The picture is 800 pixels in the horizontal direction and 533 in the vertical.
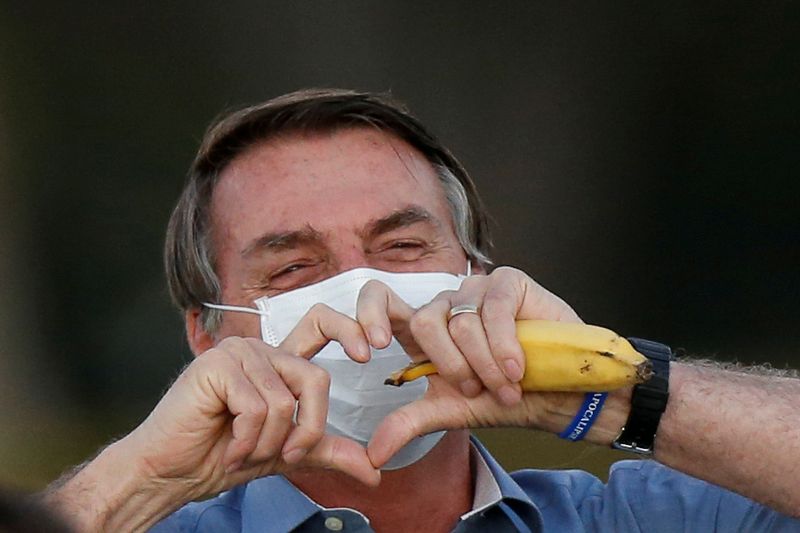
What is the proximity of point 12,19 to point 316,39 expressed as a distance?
5.03 ft

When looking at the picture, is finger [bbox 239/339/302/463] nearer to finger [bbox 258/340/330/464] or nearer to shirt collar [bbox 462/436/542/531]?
finger [bbox 258/340/330/464]

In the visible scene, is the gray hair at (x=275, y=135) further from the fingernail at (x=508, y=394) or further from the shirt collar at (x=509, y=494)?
the fingernail at (x=508, y=394)

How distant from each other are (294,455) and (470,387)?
0.29 m

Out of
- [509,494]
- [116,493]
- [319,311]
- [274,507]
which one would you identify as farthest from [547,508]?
[116,493]

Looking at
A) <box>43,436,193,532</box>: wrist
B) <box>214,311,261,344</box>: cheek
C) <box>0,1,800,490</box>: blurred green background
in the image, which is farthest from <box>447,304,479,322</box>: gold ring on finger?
<box>0,1,800,490</box>: blurred green background

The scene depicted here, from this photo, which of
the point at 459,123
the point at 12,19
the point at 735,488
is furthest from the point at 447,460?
the point at 12,19

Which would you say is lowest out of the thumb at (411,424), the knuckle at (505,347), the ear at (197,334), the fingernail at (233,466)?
the ear at (197,334)

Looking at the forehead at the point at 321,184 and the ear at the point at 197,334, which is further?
the ear at the point at 197,334

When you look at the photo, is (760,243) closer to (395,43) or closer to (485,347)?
(395,43)

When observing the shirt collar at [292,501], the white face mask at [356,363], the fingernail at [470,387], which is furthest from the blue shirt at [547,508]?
the fingernail at [470,387]

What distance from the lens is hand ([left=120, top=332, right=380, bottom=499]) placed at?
65.5 inches

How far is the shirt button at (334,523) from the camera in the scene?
2252 mm

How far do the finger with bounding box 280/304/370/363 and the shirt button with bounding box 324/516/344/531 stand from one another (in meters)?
0.58

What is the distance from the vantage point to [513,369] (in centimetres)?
168
